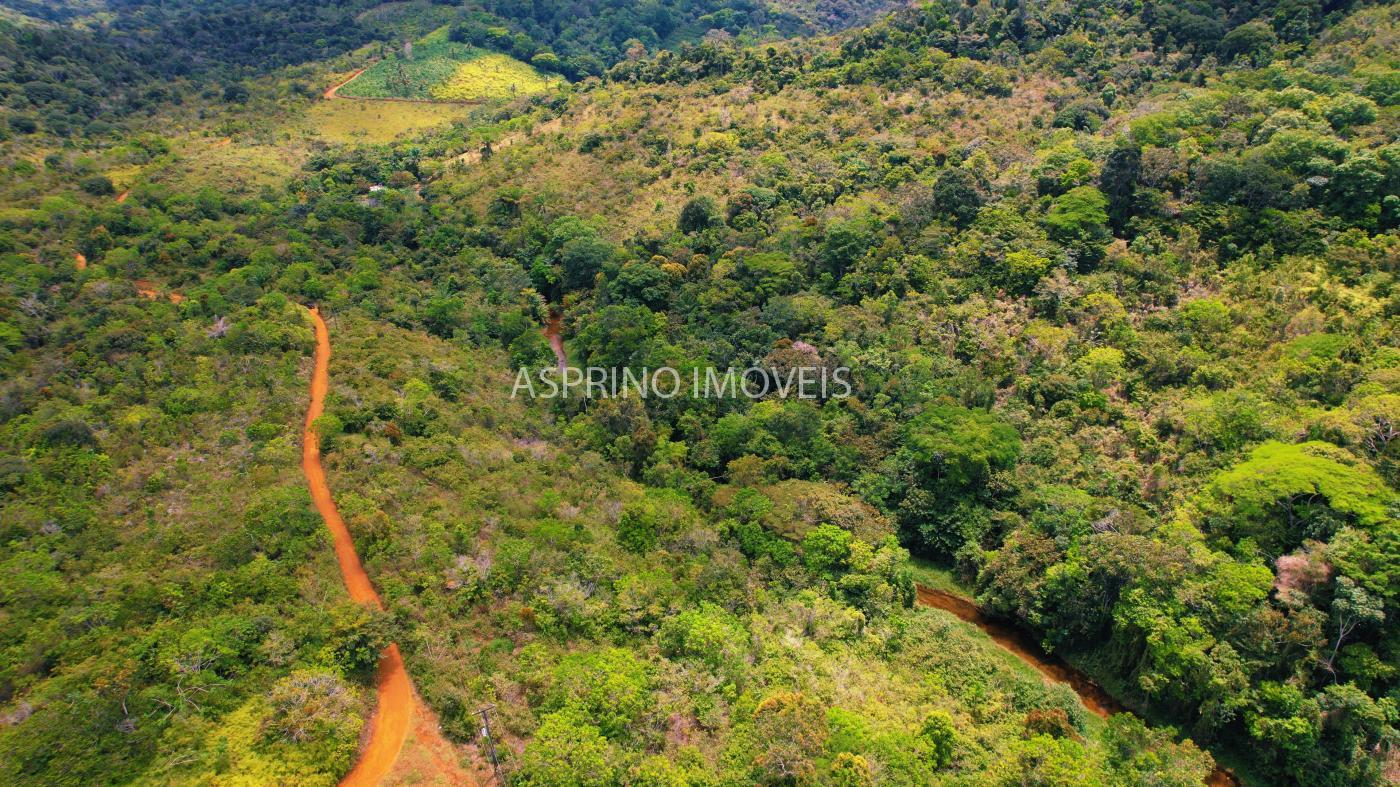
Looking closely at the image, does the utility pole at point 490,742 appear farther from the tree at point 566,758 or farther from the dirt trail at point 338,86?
the dirt trail at point 338,86

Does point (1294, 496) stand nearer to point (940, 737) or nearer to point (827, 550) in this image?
point (940, 737)

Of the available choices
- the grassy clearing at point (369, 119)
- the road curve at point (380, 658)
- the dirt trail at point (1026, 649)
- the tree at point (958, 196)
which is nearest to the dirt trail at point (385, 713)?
Answer: the road curve at point (380, 658)

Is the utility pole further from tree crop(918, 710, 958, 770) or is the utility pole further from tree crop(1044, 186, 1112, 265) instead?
tree crop(1044, 186, 1112, 265)

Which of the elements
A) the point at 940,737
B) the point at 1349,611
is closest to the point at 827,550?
the point at 940,737

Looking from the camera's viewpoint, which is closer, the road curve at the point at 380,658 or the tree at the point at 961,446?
the road curve at the point at 380,658

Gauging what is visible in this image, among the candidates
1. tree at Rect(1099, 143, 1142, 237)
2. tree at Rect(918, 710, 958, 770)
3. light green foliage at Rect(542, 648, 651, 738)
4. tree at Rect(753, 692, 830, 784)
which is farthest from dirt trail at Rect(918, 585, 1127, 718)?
tree at Rect(1099, 143, 1142, 237)

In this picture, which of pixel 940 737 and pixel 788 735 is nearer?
pixel 788 735
